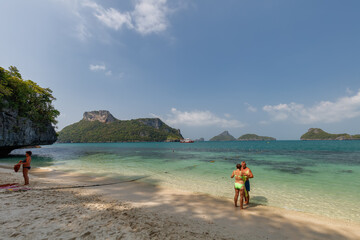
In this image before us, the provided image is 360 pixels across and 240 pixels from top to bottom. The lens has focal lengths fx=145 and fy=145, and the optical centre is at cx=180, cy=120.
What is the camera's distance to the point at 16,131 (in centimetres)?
2778

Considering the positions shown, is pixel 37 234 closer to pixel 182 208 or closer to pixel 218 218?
pixel 182 208

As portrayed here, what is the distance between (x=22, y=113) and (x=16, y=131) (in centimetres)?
434

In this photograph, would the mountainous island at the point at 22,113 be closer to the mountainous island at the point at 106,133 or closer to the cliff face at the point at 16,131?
the cliff face at the point at 16,131

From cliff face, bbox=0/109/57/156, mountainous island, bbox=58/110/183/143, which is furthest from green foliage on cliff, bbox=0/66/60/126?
mountainous island, bbox=58/110/183/143

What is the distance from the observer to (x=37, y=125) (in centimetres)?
3384

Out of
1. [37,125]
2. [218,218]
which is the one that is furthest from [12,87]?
[218,218]

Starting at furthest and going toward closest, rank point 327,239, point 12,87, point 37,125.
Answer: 1. point 37,125
2. point 12,87
3. point 327,239

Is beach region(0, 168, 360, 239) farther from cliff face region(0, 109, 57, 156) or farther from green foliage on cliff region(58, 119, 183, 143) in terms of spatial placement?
green foliage on cliff region(58, 119, 183, 143)

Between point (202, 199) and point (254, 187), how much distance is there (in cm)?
504

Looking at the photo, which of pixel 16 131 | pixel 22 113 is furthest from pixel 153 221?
pixel 22 113

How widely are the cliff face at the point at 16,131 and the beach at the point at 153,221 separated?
28851 mm

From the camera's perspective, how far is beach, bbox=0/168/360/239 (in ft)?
13.7

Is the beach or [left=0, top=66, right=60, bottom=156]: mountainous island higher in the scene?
[left=0, top=66, right=60, bottom=156]: mountainous island

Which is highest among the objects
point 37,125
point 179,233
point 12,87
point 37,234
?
point 12,87
